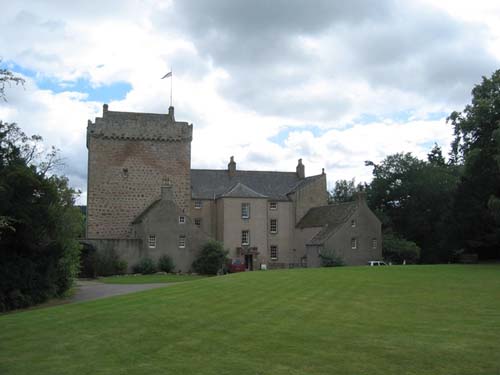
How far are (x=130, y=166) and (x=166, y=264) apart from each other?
11339 mm

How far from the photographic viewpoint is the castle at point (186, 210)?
49594 millimetres

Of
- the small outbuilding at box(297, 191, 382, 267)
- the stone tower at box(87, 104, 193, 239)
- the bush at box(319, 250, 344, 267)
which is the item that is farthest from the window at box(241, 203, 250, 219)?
the bush at box(319, 250, 344, 267)

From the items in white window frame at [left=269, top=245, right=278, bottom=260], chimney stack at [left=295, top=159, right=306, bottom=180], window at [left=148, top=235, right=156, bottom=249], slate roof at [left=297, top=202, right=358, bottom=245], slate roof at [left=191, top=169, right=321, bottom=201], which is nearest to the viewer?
window at [left=148, top=235, right=156, bottom=249]

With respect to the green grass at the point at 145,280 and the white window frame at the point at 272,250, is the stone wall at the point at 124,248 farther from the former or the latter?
the white window frame at the point at 272,250

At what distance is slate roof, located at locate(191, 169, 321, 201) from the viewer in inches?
2366

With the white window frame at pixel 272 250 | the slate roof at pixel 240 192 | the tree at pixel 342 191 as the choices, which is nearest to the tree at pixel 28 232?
the slate roof at pixel 240 192

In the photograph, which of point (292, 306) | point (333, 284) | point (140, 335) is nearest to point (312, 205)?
point (333, 284)

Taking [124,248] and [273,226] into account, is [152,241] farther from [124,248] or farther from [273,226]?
[273,226]

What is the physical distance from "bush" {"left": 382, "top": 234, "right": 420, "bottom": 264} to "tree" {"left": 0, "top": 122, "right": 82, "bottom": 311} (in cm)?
3483

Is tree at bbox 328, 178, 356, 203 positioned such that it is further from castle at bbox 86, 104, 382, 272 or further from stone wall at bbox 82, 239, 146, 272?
stone wall at bbox 82, 239, 146, 272

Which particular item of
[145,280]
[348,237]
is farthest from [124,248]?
[348,237]

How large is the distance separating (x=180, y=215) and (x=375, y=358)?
4049 centimetres

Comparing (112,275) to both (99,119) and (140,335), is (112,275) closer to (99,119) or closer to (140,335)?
(99,119)

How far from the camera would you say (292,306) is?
55.8 feet
